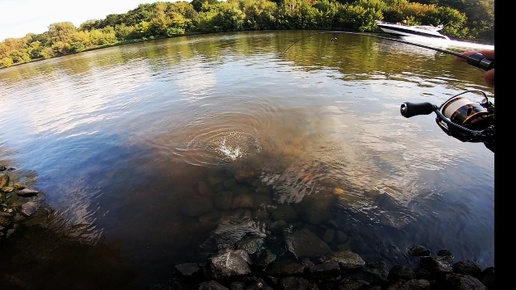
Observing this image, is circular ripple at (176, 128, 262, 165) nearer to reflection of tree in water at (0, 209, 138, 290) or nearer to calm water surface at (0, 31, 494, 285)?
calm water surface at (0, 31, 494, 285)

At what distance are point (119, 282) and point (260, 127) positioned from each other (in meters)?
7.58

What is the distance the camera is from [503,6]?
96 centimetres

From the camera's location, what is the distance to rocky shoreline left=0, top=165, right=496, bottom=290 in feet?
16.9

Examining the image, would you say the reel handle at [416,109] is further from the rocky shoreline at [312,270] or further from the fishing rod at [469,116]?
the rocky shoreline at [312,270]

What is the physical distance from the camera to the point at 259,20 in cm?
6469

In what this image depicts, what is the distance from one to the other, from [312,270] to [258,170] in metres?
3.99

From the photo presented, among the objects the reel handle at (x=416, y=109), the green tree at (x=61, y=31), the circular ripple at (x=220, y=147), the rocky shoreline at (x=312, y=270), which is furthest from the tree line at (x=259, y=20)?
the reel handle at (x=416, y=109)

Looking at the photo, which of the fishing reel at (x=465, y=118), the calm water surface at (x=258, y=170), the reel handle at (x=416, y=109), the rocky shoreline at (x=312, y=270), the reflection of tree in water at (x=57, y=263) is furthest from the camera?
the calm water surface at (x=258, y=170)

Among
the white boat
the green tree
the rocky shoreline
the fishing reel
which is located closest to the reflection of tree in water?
the rocky shoreline

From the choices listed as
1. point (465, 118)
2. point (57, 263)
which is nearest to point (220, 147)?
point (57, 263)

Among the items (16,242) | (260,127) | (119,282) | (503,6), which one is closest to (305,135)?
(260,127)

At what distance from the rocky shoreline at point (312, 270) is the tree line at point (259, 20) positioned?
100 ft

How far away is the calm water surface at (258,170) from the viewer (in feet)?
21.6

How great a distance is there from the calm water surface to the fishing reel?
3374 millimetres
